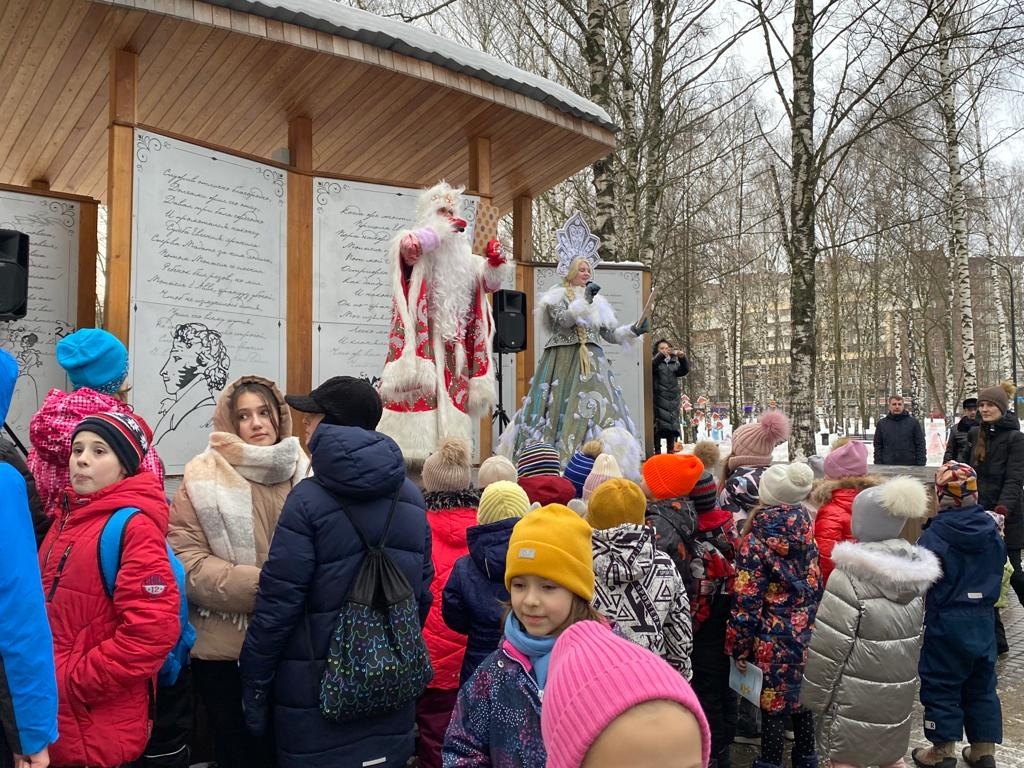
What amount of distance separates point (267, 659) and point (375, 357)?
4.64 meters

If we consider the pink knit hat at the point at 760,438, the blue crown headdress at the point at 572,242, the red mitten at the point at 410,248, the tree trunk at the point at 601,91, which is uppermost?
the tree trunk at the point at 601,91

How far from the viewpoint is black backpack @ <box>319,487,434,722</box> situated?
255 cm

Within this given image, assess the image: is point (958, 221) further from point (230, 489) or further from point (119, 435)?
point (119, 435)

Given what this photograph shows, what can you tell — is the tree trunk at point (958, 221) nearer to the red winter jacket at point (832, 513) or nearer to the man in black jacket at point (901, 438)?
the man in black jacket at point (901, 438)

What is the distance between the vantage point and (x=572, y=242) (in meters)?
7.89

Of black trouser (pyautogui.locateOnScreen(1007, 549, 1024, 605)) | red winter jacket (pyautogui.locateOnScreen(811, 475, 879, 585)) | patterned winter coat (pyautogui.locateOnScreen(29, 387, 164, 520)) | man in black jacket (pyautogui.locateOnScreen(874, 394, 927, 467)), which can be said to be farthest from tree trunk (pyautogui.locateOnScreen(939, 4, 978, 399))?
patterned winter coat (pyautogui.locateOnScreen(29, 387, 164, 520))

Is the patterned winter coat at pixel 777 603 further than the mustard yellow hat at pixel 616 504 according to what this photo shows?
Yes

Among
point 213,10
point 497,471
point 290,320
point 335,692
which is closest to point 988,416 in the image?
point 497,471

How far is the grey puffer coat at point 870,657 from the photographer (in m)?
3.54

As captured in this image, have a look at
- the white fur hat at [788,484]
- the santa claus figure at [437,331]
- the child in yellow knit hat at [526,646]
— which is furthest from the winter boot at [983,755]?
the santa claus figure at [437,331]

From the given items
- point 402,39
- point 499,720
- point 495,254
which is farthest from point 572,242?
point 499,720

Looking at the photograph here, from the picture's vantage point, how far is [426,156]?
28.7 feet

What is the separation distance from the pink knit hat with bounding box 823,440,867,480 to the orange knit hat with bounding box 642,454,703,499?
64.6 inches

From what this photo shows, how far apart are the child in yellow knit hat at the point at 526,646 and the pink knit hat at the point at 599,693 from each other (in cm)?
63
